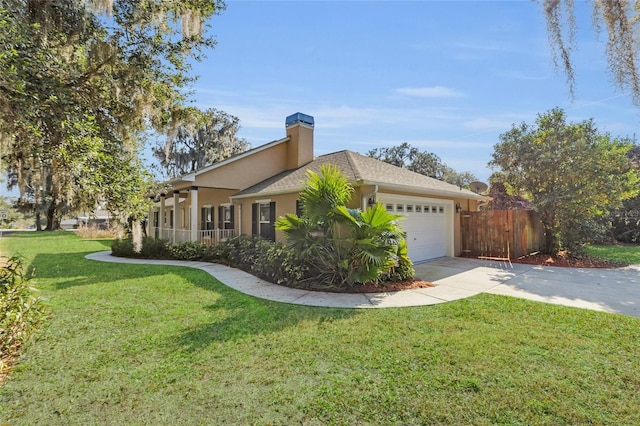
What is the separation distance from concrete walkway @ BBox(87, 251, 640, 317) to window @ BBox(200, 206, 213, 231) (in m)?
6.33

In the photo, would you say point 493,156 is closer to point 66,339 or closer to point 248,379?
point 248,379

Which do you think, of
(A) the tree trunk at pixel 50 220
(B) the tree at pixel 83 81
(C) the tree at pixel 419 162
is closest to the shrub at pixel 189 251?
(B) the tree at pixel 83 81

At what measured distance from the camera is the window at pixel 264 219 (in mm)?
11688

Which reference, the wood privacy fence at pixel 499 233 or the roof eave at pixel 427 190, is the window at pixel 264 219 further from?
the wood privacy fence at pixel 499 233

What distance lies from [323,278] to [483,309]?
3.53 m

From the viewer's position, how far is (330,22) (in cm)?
841

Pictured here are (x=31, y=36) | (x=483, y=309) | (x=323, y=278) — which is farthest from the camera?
(x=323, y=278)

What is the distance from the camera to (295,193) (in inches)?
423

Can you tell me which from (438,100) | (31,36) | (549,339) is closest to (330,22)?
(438,100)

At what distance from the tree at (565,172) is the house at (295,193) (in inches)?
84.7

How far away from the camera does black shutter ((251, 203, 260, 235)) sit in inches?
495

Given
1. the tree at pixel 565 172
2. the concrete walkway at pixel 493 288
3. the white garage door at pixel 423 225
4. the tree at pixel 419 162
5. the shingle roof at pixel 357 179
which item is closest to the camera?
the concrete walkway at pixel 493 288

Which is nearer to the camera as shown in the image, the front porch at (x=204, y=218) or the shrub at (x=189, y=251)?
the shrub at (x=189, y=251)

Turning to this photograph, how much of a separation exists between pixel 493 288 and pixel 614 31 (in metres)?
5.24
